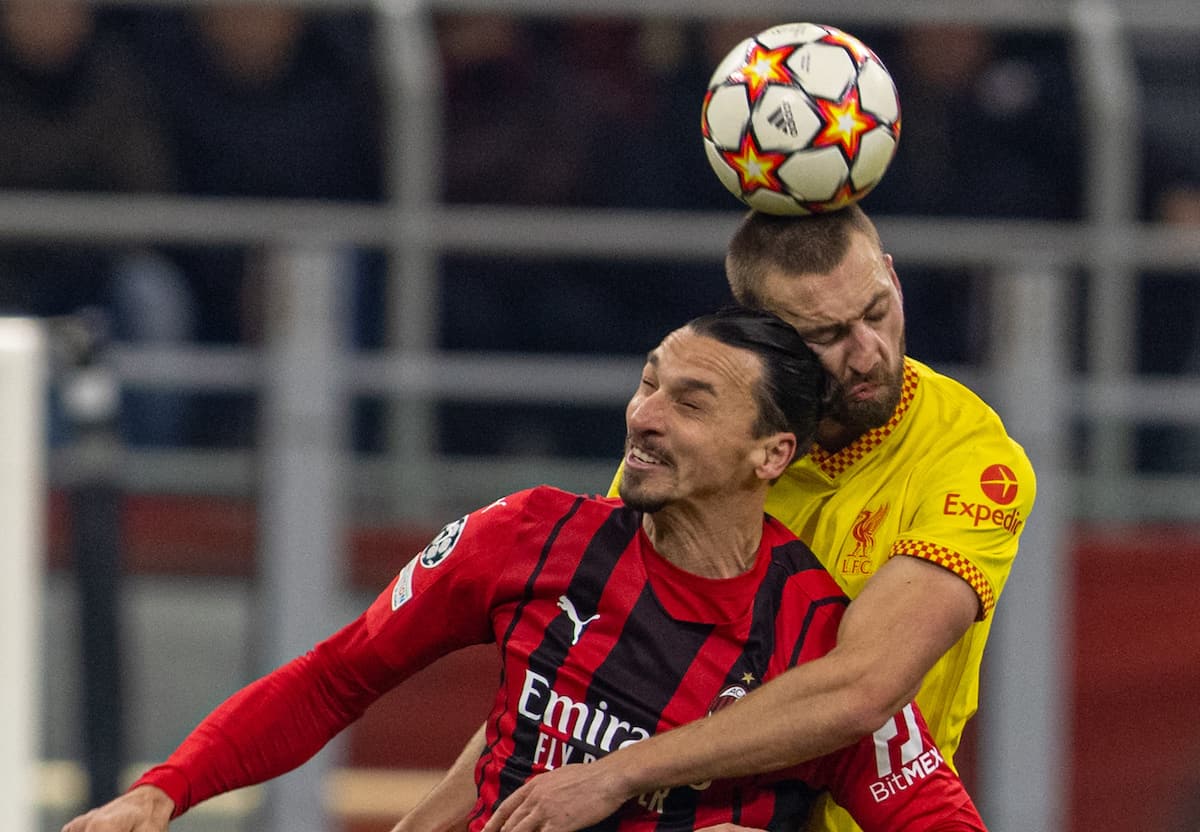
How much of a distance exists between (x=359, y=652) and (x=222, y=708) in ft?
0.86

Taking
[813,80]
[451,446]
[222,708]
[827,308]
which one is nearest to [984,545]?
[827,308]

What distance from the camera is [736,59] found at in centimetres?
388

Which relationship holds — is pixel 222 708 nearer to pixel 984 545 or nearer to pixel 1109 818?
pixel 984 545

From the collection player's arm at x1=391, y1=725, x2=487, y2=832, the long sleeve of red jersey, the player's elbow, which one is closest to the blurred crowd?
player's arm at x1=391, y1=725, x2=487, y2=832

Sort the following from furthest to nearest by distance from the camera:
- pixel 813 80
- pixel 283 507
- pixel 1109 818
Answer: pixel 1109 818
pixel 283 507
pixel 813 80

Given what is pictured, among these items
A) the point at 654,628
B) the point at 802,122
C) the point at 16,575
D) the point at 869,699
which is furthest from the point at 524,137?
the point at 869,699

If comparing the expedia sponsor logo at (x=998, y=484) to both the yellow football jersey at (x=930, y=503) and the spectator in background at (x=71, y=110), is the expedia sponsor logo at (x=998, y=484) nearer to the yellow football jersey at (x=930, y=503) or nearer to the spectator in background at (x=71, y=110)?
the yellow football jersey at (x=930, y=503)

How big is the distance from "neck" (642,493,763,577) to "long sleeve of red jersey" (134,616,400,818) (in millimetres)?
547

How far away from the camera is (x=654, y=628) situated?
3.55 metres

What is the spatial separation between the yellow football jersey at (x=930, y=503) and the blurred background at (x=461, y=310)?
8.75 ft

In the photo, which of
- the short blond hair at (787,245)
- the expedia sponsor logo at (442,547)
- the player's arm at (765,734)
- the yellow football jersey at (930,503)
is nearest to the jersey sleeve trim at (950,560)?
the yellow football jersey at (930,503)

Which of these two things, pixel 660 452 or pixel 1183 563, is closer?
pixel 660 452

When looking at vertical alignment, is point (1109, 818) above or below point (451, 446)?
below

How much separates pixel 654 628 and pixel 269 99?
14.5ft
